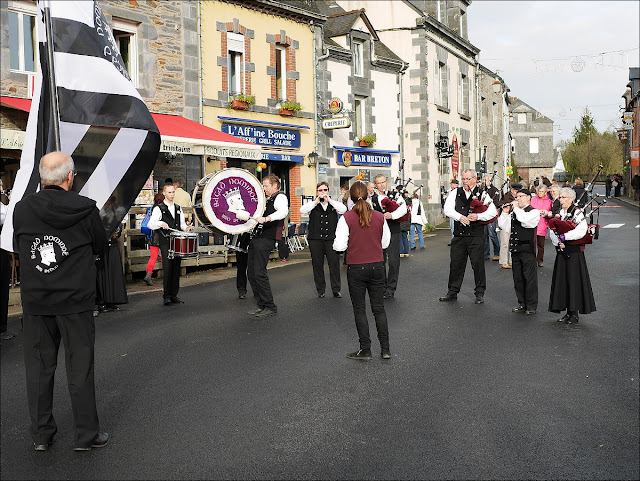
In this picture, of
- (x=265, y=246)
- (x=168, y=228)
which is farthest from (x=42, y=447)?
(x=168, y=228)

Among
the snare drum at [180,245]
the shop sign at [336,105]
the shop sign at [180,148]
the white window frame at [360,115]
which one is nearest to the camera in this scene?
the snare drum at [180,245]

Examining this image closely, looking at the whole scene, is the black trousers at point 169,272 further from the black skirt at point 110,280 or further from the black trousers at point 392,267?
the black trousers at point 392,267

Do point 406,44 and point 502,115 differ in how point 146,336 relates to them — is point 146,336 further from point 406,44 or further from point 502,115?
point 502,115

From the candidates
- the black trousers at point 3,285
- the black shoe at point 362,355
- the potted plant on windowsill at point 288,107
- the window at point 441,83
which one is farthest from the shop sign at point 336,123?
the black shoe at point 362,355

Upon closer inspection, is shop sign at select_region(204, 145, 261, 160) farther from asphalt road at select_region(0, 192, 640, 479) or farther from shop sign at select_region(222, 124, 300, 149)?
asphalt road at select_region(0, 192, 640, 479)

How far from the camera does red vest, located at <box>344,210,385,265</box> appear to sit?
7.25 metres

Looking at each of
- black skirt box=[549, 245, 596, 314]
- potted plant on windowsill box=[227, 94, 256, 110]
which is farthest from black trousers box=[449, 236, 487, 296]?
potted plant on windowsill box=[227, 94, 256, 110]

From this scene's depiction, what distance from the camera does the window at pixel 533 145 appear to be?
89438 mm

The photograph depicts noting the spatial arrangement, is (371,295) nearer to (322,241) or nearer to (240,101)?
(322,241)

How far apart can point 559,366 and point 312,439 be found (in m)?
3.28

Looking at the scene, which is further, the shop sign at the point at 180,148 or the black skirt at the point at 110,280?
the shop sign at the point at 180,148

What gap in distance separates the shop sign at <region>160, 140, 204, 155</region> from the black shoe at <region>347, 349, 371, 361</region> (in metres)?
8.89

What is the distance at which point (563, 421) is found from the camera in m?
5.48

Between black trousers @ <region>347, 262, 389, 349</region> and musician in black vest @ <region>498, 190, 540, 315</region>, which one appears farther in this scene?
musician in black vest @ <region>498, 190, 540, 315</region>
